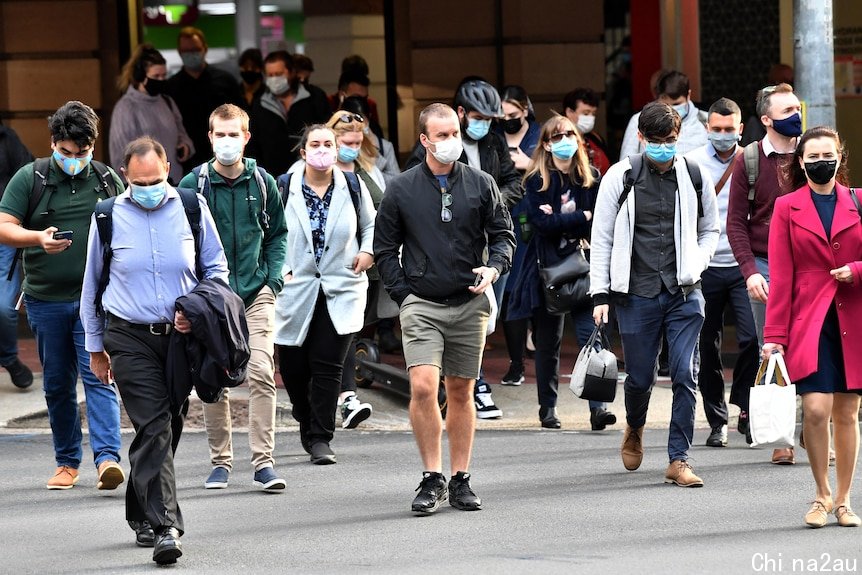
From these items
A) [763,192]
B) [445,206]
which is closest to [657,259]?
[763,192]

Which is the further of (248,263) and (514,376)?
(514,376)

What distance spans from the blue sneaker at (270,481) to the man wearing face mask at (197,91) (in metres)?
6.16

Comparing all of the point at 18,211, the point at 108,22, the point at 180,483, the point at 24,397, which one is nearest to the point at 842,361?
the point at 180,483

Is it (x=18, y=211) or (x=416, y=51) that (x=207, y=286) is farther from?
(x=416, y=51)

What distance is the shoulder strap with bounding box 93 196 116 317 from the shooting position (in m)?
7.33

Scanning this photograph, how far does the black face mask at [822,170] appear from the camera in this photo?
7578 millimetres

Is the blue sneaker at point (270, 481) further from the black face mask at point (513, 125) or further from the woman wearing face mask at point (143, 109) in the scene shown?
the woman wearing face mask at point (143, 109)

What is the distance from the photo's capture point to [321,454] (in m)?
9.45

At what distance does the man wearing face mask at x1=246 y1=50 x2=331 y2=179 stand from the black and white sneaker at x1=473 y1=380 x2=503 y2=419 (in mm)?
3199

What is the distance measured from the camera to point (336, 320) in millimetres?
9430

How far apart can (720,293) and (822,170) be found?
2.28 metres

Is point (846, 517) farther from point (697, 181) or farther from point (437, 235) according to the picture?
point (437, 235)

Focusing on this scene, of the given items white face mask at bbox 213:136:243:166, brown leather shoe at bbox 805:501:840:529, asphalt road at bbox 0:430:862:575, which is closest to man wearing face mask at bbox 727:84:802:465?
asphalt road at bbox 0:430:862:575

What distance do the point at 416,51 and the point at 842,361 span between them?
8406 millimetres
